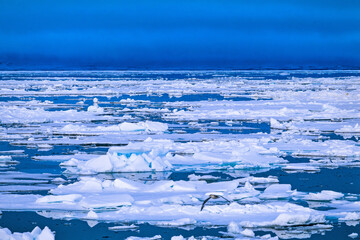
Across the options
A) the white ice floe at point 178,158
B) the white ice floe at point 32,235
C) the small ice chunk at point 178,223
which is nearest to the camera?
the white ice floe at point 32,235

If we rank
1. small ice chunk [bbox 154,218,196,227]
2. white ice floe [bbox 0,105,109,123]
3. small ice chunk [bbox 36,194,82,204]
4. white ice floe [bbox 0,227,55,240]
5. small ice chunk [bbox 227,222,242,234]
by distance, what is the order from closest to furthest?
white ice floe [bbox 0,227,55,240], small ice chunk [bbox 227,222,242,234], small ice chunk [bbox 154,218,196,227], small ice chunk [bbox 36,194,82,204], white ice floe [bbox 0,105,109,123]

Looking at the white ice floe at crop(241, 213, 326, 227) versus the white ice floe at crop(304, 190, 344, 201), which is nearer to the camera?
the white ice floe at crop(241, 213, 326, 227)

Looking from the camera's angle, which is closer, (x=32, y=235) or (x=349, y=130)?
(x=32, y=235)

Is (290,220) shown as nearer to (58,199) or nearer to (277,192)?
(277,192)

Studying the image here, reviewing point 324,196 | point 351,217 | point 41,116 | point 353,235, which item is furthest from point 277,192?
point 41,116

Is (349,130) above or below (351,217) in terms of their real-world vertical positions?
above

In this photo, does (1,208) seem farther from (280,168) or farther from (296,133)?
(296,133)

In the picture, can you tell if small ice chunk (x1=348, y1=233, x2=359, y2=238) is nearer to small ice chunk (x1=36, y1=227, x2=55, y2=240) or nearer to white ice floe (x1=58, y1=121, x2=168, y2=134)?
small ice chunk (x1=36, y1=227, x2=55, y2=240)

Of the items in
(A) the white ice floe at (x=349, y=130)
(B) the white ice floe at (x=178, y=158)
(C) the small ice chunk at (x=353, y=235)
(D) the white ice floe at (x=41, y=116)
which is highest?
(D) the white ice floe at (x=41, y=116)

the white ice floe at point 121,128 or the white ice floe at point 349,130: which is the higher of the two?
the white ice floe at point 121,128

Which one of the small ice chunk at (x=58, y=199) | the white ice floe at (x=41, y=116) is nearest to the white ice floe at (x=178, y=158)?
the small ice chunk at (x=58, y=199)

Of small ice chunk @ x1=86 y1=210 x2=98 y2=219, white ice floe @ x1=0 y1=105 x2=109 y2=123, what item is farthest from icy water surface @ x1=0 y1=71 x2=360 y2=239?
white ice floe @ x1=0 y1=105 x2=109 y2=123

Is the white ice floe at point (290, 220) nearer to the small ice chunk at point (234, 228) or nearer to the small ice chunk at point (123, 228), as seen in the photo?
the small ice chunk at point (234, 228)

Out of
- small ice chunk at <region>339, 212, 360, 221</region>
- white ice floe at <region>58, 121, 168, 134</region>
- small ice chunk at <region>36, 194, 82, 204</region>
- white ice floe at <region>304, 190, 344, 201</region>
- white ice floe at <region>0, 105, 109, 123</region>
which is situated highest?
white ice floe at <region>0, 105, 109, 123</region>
